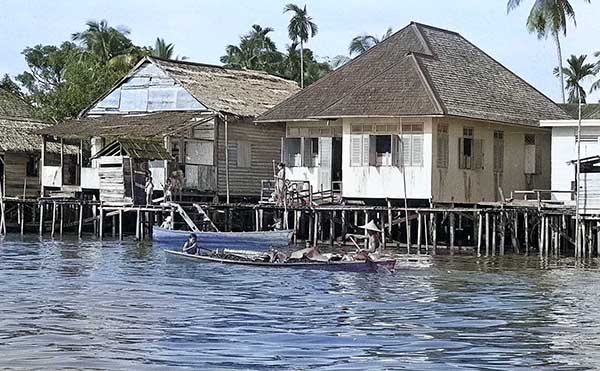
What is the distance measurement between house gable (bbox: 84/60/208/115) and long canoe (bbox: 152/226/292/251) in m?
8.57

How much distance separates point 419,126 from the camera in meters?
34.6

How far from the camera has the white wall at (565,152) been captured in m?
34.8

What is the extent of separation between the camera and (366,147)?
3550 centimetres

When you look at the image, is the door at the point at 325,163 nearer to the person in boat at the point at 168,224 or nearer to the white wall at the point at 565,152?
the person in boat at the point at 168,224

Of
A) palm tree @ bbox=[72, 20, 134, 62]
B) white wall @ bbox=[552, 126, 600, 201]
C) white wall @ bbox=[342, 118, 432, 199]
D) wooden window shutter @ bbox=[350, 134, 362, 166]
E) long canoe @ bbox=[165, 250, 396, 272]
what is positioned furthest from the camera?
palm tree @ bbox=[72, 20, 134, 62]

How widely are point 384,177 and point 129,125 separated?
38.0 ft

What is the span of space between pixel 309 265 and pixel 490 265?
6.59 metres

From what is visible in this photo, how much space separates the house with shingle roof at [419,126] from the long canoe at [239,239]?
314 centimetres

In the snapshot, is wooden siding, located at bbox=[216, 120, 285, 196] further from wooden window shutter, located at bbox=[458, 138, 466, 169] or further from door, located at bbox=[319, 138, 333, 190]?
wooden window shutter, located at bbox=[458, 138, 466, 169]

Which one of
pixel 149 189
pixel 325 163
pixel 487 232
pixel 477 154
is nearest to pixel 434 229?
pixel 487 232

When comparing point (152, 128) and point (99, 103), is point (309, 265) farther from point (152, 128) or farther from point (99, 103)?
point (99, 103)

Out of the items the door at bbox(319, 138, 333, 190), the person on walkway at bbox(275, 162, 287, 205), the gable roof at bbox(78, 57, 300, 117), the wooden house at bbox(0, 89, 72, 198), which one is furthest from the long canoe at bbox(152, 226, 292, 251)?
the wooden house at bbox(0, 89, 72, 198)

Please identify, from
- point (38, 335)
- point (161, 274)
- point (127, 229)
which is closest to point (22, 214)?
point (127, 229)

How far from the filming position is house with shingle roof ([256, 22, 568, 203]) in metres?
34.6
